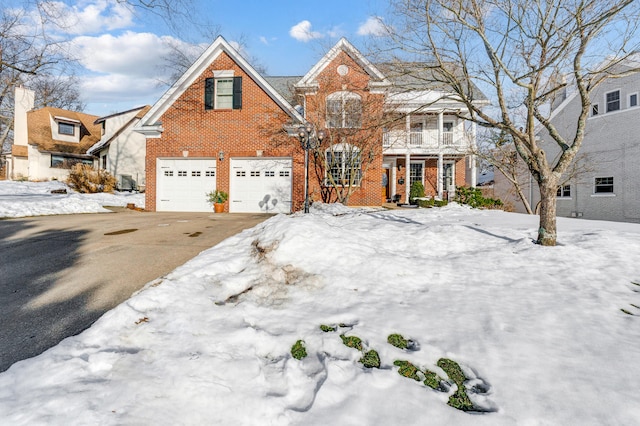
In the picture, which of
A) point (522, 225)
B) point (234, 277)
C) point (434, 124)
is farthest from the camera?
point (434, 124)

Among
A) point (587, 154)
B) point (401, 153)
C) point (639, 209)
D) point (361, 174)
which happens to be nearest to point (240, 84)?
point (361, 174)

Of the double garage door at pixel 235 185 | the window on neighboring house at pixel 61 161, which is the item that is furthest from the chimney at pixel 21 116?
the double garage door at pixel 235 185

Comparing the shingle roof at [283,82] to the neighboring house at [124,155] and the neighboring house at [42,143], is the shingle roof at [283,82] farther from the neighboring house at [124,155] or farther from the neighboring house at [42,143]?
the neighboring house at [42,143]

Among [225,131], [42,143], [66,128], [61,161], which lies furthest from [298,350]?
[66,128]

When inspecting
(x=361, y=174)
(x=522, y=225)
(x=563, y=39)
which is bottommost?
(x=522, y=225)

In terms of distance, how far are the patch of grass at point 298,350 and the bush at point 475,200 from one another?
13.0m

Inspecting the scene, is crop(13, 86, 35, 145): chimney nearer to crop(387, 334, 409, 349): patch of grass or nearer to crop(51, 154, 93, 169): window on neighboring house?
crop(51, 154, 93, 169): window on neighboring house

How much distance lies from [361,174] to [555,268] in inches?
405

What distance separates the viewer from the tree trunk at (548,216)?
5324mm

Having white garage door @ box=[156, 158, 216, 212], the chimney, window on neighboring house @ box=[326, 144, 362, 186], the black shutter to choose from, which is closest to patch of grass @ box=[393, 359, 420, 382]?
window on neighboring house @ box=[326, 144, 362, 186]

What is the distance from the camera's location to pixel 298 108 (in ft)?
49.6

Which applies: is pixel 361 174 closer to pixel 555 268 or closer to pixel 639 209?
pixel 555 268

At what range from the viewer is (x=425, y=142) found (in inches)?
669

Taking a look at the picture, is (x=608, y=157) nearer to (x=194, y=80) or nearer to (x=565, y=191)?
(x=565, y=191)
